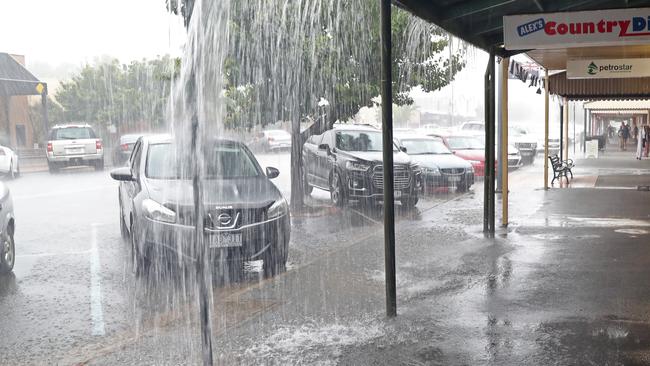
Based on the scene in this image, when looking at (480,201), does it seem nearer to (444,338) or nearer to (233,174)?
(233,174)

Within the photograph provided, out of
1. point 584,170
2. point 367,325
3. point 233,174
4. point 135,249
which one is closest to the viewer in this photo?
point 367,325

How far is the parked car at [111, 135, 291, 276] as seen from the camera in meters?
7.68

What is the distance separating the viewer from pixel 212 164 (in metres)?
9.29

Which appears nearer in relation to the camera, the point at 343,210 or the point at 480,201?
the point at 343,210

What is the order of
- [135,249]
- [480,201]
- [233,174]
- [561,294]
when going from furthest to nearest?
[480,201] < [233,174] < [135,249] < [561,294]

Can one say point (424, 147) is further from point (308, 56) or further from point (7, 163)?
point (7, 163)

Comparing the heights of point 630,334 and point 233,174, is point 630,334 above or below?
below

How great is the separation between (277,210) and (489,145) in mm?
3737

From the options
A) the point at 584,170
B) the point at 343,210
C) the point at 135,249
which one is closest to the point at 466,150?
the point at 584,170

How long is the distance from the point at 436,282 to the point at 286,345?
2.54 meters

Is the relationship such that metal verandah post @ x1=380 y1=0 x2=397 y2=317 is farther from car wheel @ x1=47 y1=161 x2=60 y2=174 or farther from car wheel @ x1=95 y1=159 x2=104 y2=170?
car wheel @ x1=95 y1=159 x2=104 y2=170

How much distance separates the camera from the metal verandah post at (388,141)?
6.00m

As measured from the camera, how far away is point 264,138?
42.8 metres

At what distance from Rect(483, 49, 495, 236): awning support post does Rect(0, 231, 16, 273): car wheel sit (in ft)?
21.4
